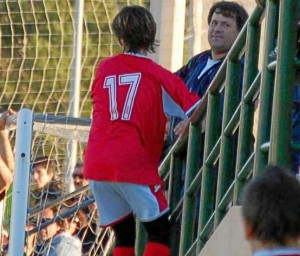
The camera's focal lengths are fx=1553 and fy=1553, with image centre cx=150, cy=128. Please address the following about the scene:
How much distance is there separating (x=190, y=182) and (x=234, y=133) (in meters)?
0.53

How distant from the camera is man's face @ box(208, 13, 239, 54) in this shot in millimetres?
7593

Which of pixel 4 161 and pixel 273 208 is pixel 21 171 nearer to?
pixel 4 161

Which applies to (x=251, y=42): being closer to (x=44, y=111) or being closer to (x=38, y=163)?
(x=38, y=163)

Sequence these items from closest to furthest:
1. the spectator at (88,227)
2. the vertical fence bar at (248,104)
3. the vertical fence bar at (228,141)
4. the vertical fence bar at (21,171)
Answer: the vertical fence bar at (248,104) → the vertical fence bar at (228,141) → the vertical fence bar at (21,171) → the spectator at (88,227)

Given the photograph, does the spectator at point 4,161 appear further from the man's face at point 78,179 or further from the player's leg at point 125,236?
the man's face at point 78,179

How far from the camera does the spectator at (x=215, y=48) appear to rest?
7559 millimetres

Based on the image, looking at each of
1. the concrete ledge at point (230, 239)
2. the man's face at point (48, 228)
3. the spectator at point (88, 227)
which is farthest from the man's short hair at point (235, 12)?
the man's face at point (48, 228)

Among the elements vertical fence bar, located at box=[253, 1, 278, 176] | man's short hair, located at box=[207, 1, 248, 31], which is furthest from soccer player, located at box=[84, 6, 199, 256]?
man's short hair, located at box=[207, 1, 248, 31]

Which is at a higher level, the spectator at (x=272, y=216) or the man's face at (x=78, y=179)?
the spectator at (x=272, y=216)

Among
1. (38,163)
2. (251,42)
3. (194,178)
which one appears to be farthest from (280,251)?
(38,163)

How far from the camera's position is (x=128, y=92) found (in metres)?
6.83

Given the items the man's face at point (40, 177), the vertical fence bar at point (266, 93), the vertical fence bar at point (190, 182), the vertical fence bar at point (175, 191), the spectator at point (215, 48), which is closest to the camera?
the vertical fence bar at point (266, 93)

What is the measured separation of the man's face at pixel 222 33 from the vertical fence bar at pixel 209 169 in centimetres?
73

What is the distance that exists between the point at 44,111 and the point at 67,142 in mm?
2709
